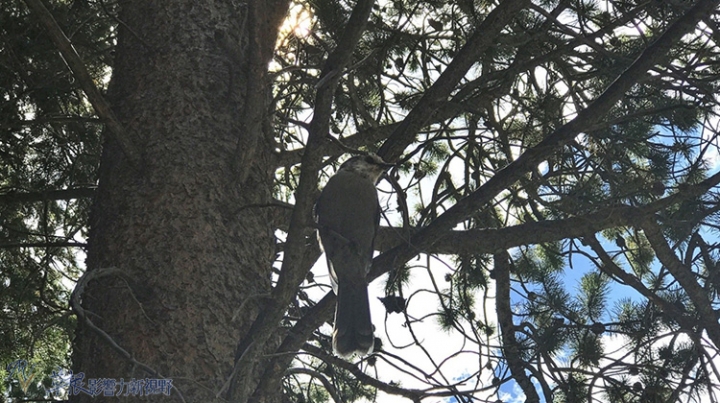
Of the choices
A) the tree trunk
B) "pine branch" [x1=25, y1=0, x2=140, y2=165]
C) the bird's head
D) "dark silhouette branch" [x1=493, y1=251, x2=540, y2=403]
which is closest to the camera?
the tree trunk

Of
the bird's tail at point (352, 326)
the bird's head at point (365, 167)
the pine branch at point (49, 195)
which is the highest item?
the bird's head at point (365, 167)

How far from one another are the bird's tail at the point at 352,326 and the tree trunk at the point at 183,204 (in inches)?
Result: 19.8

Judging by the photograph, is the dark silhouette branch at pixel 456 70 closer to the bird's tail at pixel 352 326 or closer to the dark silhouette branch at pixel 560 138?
the dark silhouette branch at pixel 560 138

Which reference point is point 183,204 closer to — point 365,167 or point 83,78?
point 83,78

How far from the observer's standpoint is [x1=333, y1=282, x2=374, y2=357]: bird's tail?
3.63 meters

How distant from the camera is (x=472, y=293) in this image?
586 centimetres

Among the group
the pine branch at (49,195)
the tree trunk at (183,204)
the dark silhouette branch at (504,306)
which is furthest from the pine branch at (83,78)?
the dark silhouette branch at (504,306)

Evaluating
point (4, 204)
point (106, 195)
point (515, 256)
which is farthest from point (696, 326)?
point (4, 204)

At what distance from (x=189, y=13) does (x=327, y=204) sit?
1.39m

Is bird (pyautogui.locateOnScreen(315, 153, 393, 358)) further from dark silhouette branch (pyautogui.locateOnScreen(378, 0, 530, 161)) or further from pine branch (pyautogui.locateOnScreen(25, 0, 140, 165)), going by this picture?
pine branch (pyautogui.locateOnScreen(25, 0, 140, 165))

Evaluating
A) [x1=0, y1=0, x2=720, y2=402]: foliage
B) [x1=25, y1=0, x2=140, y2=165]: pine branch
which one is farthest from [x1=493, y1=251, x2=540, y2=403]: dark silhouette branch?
[x1=25, y1=0, x2=140, y2=165]: pine branch

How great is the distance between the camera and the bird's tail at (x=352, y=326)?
3.63 m

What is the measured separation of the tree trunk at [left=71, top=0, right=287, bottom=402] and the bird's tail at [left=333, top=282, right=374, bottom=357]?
50 centimetres

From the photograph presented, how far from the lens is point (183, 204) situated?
10.4ft
